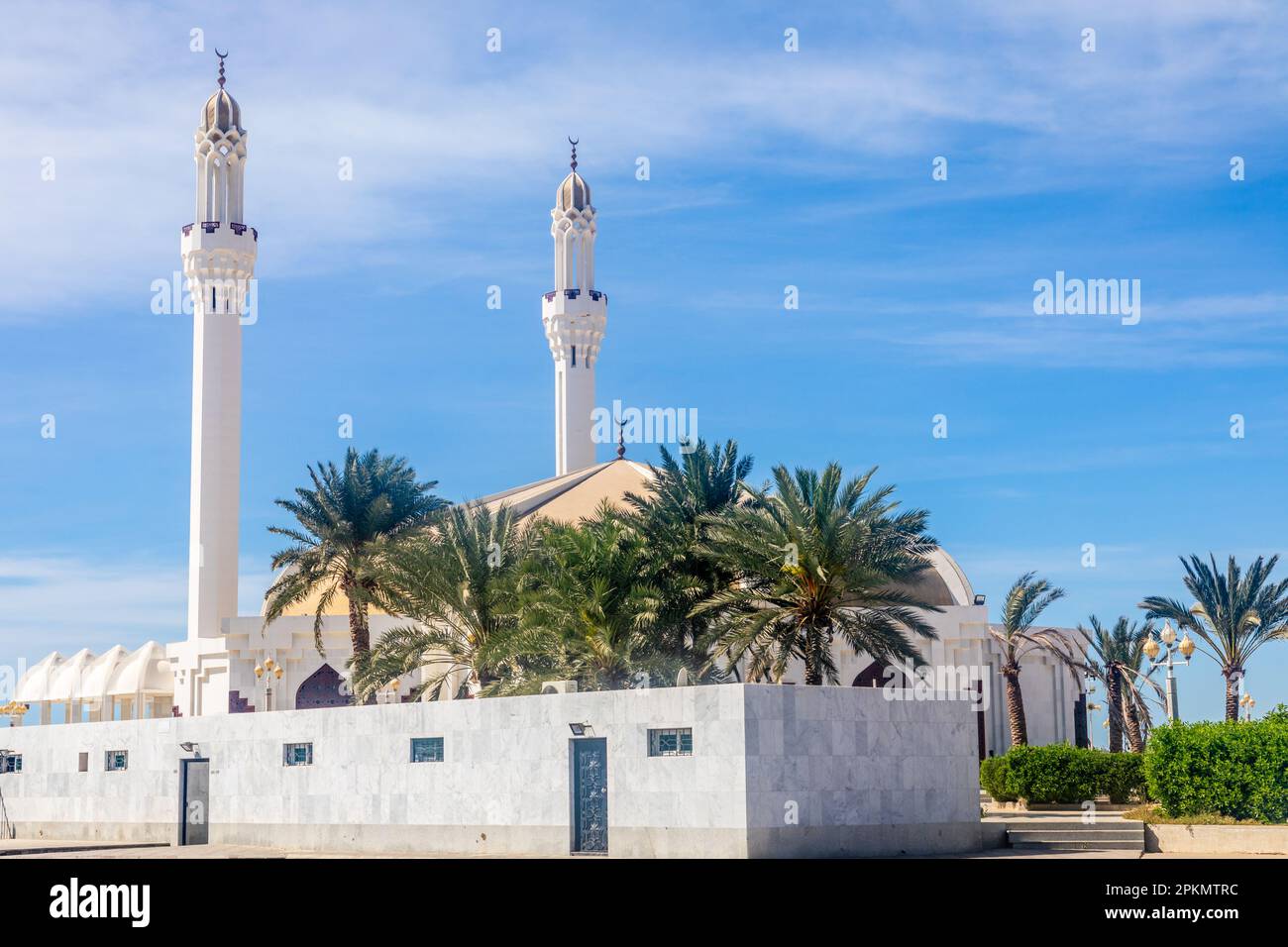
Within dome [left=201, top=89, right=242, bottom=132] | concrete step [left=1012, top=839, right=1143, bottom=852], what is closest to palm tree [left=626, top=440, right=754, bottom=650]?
concrete step [left=1012, top=839, right=1143, bottom=852]

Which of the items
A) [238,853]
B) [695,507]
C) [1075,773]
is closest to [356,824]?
[238,853]

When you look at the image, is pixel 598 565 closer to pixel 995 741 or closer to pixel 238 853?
pixel 238 853

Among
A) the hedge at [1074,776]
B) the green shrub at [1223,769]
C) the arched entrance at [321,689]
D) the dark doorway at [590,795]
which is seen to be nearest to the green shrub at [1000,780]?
the hedge at [1074,776]

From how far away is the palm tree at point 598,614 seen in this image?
30.2 m

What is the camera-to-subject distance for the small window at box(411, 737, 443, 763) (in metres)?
28.9

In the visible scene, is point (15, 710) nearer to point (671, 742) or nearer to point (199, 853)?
point (199, 853)

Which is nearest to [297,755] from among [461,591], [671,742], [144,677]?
[461,591]

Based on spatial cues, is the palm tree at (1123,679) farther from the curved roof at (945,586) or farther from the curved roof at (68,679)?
the curved roof at (68,679)

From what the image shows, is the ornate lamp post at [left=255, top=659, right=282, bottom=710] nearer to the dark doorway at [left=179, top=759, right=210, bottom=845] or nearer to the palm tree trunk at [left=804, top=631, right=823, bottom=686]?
the dark doorway at [left=179, top=759, right=210, bottom=845]

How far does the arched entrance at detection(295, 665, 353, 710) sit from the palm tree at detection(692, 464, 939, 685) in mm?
21113

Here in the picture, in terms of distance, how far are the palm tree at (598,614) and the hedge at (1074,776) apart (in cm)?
743

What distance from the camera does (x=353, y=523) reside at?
39.5m
